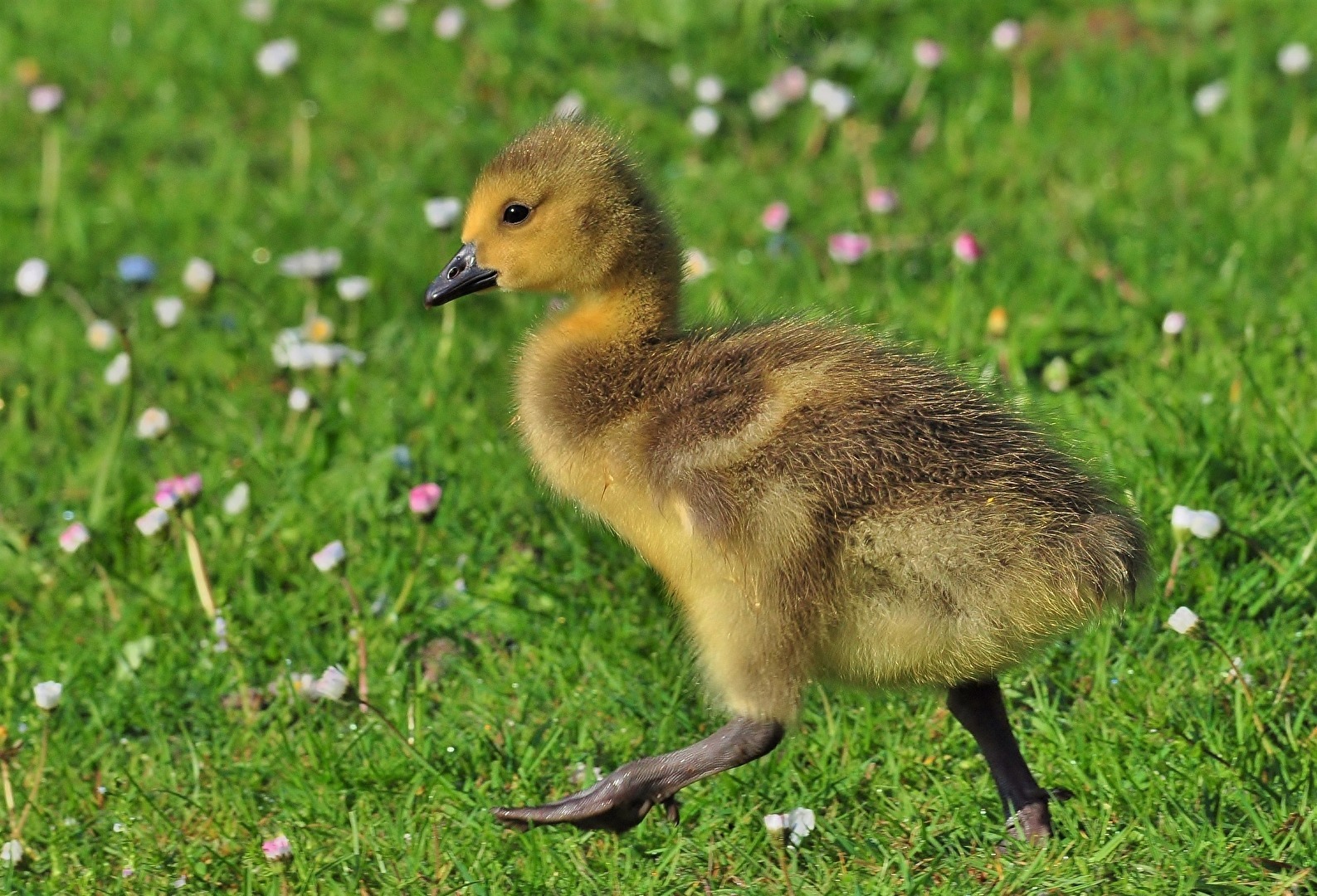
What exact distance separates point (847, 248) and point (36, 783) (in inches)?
106

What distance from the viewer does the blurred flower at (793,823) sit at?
3326mm

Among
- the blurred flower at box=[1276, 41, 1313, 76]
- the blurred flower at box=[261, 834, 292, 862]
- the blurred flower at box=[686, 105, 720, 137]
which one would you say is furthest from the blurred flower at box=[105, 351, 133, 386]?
the blurred flower at box=[1276, 41, 1313, 76]

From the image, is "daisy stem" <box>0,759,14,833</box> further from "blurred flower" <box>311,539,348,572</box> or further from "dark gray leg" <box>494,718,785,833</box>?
"dark gray leg" <box>494,718,785,833</box>

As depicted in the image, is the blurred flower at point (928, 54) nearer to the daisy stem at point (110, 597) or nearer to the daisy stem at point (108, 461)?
the daisy stem at point (108, 461)

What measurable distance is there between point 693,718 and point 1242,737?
105 cm

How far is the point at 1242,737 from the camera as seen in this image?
363cm

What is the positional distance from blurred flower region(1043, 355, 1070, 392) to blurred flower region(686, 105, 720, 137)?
181 cm

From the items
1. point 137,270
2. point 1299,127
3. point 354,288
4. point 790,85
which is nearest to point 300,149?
point 137,270

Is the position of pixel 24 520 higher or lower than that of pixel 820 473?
lower

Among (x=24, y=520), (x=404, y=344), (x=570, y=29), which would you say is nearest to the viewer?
(x=24, y=520)

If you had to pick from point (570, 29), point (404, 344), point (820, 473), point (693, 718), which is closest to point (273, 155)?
point (570, 29)

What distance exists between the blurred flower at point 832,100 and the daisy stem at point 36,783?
3.24 meters

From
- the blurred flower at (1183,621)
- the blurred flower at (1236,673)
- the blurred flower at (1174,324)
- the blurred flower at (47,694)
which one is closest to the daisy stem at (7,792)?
the blurred flower at (47,694)

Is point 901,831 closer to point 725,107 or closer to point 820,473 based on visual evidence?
point 820,473
